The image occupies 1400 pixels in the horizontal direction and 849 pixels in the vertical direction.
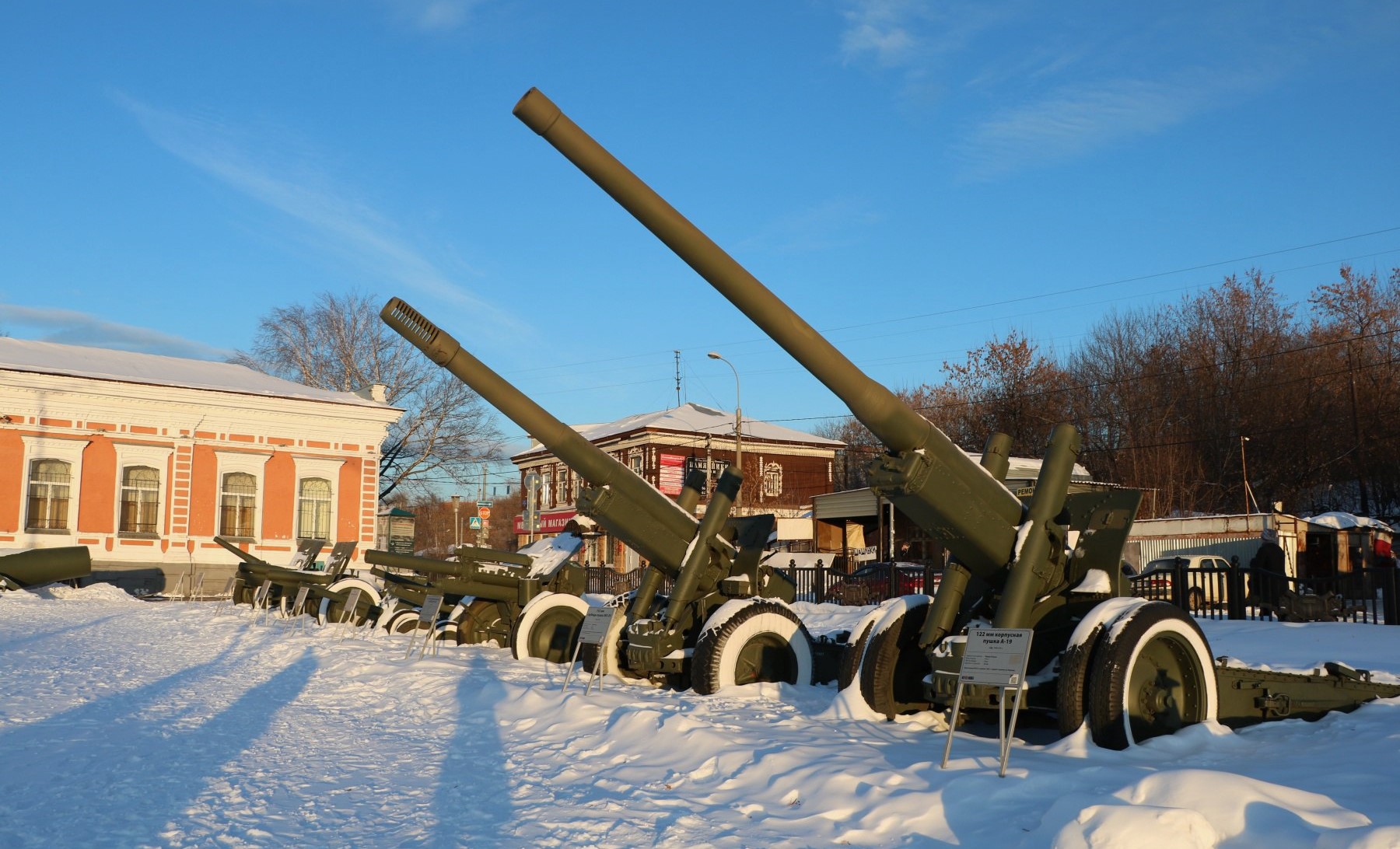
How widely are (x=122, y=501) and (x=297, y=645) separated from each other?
19456mm

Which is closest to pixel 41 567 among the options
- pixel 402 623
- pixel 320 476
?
pixel 320 476

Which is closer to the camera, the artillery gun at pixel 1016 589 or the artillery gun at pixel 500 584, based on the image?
the artillery gun at pixel 1016 589

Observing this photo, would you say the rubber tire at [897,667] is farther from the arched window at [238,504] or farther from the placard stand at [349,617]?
the arched window at [238,504]

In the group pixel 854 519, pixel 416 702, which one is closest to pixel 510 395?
pixel 416 702

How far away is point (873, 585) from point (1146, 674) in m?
15.1

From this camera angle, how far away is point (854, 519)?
40219 millimetres

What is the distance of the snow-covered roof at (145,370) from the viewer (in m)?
31.2

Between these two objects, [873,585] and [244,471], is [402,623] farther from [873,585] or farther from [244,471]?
[244,471]

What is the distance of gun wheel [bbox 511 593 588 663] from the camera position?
13.6 metres

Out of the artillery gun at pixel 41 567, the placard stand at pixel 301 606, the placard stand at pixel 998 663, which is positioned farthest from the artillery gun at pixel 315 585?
the placard stand at pixel 998 663

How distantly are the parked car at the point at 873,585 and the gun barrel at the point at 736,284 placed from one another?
13168 mm

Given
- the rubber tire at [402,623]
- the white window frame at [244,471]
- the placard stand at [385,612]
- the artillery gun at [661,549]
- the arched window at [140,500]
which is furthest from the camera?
the white window frame at [244,471]

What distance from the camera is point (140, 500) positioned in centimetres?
3164

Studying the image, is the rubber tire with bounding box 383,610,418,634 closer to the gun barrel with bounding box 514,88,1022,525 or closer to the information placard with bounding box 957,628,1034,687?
the gun barrel with bounding box 514,88,1022,525
